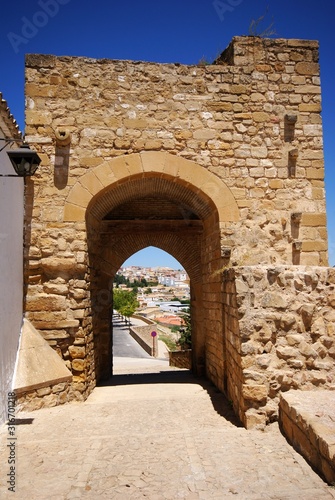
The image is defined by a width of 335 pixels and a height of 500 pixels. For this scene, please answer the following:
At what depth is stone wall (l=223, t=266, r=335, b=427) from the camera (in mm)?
4430

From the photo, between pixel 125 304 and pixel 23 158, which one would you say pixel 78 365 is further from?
pixel 125 304

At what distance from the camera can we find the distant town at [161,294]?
4703 centimetres

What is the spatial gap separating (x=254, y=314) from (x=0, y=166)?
350 cm

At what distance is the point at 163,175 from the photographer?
249 inches

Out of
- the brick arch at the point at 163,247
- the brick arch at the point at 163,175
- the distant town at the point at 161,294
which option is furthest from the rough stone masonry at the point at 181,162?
the distant town at the point at 161,294

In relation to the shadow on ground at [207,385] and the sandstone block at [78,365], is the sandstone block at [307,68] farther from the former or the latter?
the sandstone block at [78,365]

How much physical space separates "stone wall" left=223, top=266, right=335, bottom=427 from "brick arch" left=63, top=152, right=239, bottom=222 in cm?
172

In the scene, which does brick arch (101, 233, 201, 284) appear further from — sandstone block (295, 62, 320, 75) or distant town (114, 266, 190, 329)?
sandstone block (295, 62, 320, 75)

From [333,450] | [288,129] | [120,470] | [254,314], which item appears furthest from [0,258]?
[288,129]

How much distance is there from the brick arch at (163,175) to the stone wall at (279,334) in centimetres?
172

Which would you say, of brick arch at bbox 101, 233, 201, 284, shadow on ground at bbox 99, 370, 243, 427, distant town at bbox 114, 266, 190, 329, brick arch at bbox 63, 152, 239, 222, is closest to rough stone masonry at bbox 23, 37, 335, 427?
brick arch at bbox 63, 152, 239, 222

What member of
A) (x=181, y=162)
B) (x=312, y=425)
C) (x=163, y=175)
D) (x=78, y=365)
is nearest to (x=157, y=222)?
(x=163, y=175)

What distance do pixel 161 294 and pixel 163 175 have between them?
3761 inches

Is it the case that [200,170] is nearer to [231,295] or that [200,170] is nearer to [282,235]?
[282,235]
